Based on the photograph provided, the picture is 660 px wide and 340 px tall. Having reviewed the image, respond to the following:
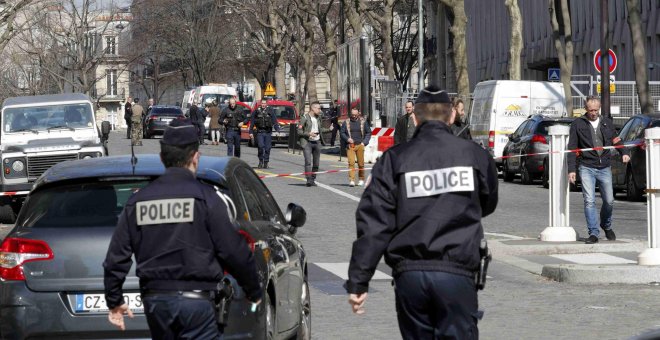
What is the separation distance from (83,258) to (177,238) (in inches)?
68.7

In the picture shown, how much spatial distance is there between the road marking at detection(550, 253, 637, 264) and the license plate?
9.12 meters

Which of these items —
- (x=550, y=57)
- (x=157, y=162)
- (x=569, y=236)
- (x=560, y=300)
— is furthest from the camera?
(x=550, y=57)

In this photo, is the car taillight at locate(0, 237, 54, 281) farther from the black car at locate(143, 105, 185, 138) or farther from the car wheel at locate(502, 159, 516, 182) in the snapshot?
the black car at locate(143, 105, 185, 138)

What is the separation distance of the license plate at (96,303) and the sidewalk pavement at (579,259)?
7.10 metres

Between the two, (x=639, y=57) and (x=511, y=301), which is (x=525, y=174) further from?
(x=511, y=301)

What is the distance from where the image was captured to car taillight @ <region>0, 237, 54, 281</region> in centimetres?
786

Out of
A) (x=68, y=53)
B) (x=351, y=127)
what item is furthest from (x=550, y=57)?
(x=351, y=127)

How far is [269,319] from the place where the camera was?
798 cm

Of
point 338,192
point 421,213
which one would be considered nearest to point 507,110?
point 338,192

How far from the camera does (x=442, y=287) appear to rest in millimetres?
6156

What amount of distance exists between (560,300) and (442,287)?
680 centimetres

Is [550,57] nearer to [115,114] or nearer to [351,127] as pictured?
[351,127]

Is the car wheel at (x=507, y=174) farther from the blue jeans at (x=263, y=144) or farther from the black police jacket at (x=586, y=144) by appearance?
the black police jacket at (x=586, y=144)

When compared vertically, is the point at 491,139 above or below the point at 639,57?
below
